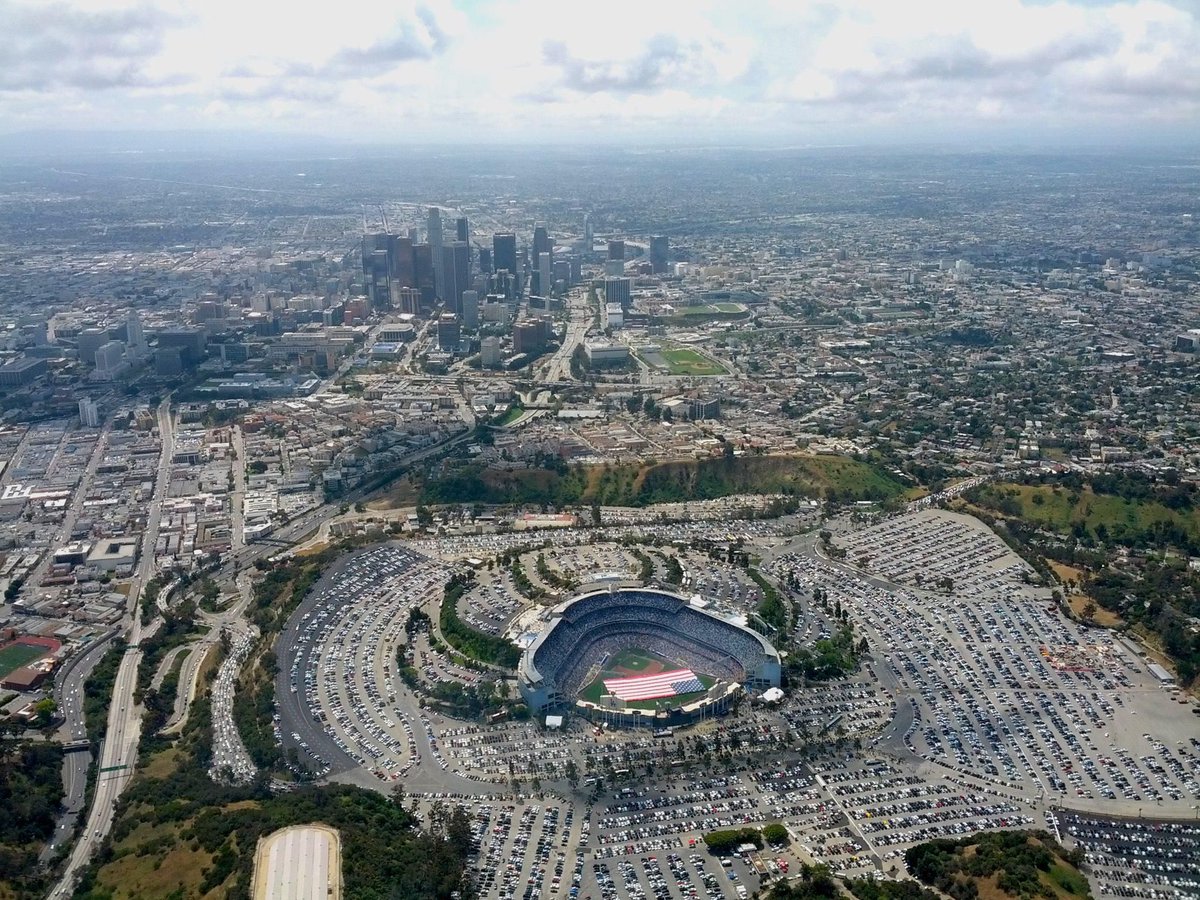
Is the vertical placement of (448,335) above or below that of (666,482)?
below

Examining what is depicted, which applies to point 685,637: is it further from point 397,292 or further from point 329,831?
point 397,292

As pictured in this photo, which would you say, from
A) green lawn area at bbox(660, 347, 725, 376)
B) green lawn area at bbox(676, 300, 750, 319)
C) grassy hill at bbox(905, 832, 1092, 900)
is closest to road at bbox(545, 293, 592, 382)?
green lawn area at bbox(660, 347, 725, 376)

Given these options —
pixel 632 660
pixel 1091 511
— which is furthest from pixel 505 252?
pixel 632 660

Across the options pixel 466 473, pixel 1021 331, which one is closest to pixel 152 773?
pixel 466 473

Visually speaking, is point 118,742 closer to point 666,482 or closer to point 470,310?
point 666,482

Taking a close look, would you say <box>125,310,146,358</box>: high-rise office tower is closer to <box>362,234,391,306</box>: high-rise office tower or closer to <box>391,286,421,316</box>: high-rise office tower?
<box>362,234,391,306</box>: high-rise office tower

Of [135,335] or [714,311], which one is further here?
[714,311]
